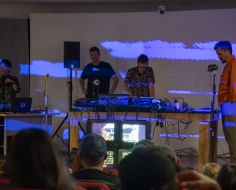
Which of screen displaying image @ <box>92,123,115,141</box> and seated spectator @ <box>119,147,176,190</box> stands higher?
seated spectator @ <box>119,147,176,190</box>

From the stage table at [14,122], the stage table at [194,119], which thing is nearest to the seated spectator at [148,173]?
the stage table at [194,119]

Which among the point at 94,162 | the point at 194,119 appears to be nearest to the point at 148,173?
the point at 94,162

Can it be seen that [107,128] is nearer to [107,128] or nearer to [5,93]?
[107,128]

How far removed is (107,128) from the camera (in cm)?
487

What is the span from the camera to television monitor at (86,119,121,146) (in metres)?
4.83

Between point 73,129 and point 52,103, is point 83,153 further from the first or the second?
point 52,103

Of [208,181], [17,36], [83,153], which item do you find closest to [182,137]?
[17,36]

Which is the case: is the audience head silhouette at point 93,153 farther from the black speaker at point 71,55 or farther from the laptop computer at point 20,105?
the black speaker at point 71,55

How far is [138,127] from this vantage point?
4797 mm

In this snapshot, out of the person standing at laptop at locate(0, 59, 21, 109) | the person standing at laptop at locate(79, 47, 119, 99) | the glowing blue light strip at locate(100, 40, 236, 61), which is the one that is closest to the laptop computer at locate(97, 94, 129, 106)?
the person standing at laptop at locate(79, 47, 119, 99)

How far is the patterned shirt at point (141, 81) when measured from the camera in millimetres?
6148

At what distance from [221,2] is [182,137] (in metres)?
2.53

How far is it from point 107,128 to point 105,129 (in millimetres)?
27

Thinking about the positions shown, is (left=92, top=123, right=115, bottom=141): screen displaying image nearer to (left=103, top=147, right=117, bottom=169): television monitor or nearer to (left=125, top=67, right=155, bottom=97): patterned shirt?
(left=103, top=147, right=117, bottom=169): television monitor
